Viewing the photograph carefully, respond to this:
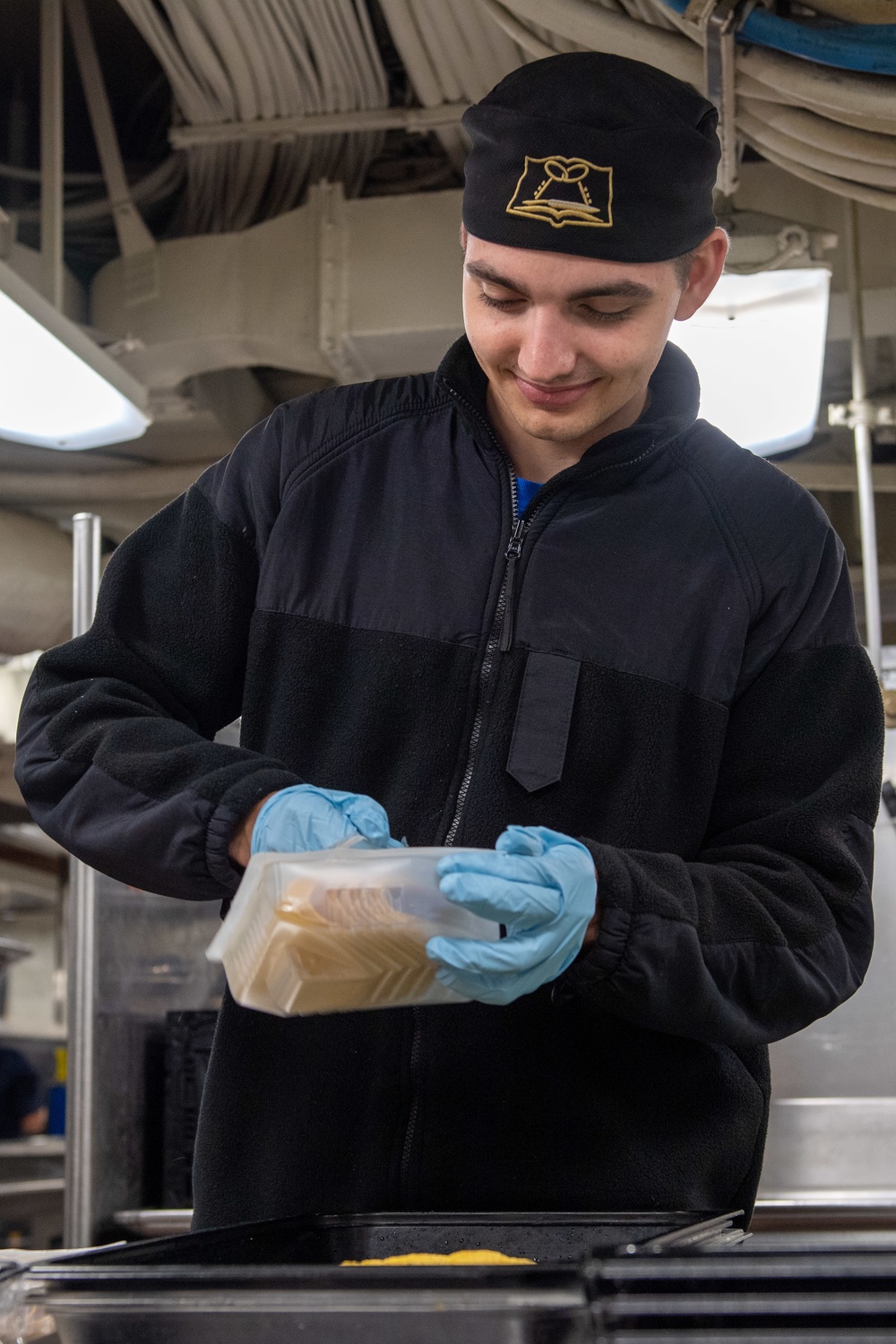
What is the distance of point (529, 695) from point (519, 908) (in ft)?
1.10

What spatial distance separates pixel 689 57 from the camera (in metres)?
2.15

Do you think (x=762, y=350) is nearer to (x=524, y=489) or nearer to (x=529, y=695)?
(x=524, y=489)

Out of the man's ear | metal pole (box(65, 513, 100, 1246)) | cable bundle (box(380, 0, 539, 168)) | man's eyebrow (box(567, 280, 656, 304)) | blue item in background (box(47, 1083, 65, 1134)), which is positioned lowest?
blue item in background (box(47, 1083, 65, 1134))

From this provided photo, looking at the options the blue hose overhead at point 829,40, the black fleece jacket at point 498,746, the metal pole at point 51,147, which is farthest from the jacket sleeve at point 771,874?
the metal pole at point 51,147

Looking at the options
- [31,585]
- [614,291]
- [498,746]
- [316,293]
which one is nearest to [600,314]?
[614,291]

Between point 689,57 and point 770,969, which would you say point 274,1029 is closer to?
point 770,969

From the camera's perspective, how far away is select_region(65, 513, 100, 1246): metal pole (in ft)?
8.38

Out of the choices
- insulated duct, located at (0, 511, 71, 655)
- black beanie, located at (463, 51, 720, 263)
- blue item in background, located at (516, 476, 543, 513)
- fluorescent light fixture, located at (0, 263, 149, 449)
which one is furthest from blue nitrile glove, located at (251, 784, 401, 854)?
insulated duct, located at (0, 511, 71, 655)

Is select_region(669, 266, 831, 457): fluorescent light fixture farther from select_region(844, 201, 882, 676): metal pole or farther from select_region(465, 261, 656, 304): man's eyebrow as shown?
select_region(465, 261, 656, 304): man's eyebrow

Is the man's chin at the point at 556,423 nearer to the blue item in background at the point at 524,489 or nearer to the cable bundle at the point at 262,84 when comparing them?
the blue item in background at the point at 524,489

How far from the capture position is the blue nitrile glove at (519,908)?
869mm

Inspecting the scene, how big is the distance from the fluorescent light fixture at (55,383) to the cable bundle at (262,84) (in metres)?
0.61

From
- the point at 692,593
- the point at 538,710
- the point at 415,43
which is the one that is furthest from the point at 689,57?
the point at 538,710

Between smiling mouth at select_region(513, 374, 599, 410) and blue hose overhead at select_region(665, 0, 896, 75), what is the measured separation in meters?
1.01
